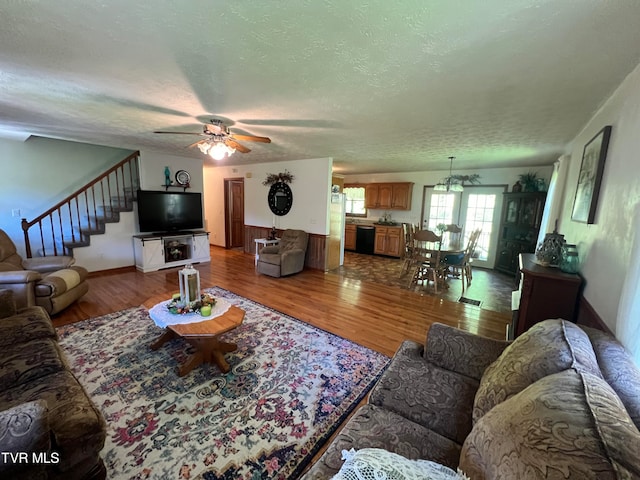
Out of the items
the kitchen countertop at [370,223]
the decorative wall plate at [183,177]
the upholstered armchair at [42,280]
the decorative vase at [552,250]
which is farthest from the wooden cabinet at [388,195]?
the upholstered armchair at [42,280]

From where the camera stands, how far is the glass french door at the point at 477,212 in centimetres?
632

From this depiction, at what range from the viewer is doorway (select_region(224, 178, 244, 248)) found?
764cm

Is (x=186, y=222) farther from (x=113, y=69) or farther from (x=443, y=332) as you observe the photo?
(x=443, y=332)

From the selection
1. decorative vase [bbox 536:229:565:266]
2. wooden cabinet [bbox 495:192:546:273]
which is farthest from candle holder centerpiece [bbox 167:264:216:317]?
wooden cabinet [bbox 495:192:546:273]

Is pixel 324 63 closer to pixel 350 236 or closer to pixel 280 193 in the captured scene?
pixel 280 193

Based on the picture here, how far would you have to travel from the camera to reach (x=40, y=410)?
3.41 ft

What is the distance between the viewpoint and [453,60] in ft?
5.40

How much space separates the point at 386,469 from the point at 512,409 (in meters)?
0.48

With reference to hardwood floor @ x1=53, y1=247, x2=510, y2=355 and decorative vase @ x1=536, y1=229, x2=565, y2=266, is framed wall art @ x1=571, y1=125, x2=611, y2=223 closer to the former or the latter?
decorative vase @ x1=536, y1=229, x2=565, y2=266

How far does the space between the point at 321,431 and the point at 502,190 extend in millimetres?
6613

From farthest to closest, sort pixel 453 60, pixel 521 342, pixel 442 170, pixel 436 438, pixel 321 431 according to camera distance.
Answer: pixel 442 170, pixel 321 431, pixel 453 60, pixel 521 342, pixel 436 438

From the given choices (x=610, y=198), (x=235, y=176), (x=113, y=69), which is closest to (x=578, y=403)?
(x=610, y=198)

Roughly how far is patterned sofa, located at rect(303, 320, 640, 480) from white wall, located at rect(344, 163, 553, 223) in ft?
19.2

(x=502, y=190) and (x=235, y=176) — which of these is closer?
(x=502, y=190)
